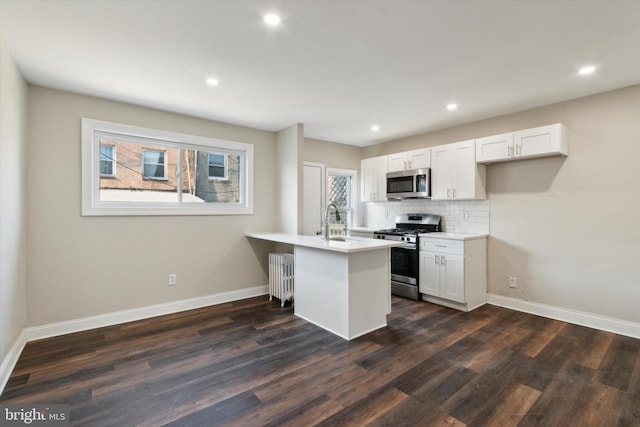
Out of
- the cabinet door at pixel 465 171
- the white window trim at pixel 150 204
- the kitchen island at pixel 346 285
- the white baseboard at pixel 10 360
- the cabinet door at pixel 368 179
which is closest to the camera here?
the white baseboard at pixel 10 360

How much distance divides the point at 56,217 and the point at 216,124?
82.5 inches

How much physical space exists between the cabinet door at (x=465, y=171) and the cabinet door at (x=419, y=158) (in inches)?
17.1

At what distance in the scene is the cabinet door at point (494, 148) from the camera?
367 cm

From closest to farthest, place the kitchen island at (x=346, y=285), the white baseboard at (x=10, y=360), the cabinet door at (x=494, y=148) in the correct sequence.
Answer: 1. the white baseboard at (x=10, y=360)
2. the kitchen island at (x=346, y=285)
3. the cabinet door at (x=494, y=148)

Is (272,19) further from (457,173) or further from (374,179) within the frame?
(374,179)

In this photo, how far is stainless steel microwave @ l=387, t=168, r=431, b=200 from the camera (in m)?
4.52

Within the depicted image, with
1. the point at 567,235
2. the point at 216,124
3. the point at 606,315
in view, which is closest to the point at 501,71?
the point at 567,235

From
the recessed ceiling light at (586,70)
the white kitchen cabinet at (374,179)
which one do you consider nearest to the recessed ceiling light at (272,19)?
the recessed ceiling light at (586,70)

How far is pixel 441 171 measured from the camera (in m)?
4.36

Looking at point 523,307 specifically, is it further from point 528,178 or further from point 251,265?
point 251,265

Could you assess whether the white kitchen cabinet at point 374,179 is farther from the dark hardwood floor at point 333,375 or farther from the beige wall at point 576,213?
the dark hardwood floor at point 333,375

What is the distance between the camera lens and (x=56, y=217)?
3.09m

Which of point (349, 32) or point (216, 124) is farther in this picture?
point (216, 124)

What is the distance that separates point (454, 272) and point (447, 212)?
1107 millimetres
